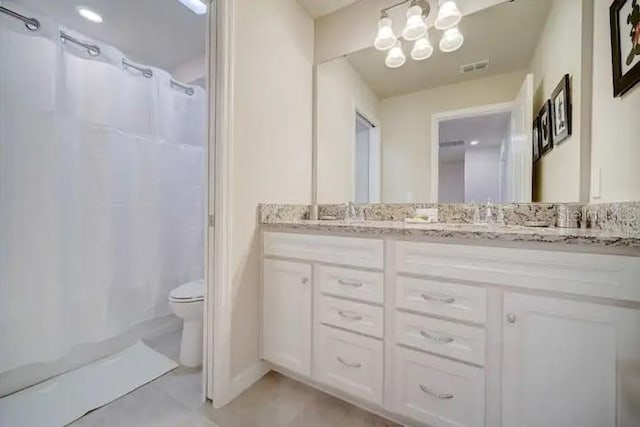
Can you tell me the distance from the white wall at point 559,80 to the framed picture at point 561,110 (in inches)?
0.7

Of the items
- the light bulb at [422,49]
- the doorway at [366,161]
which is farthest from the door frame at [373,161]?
the light bulb at [422,49]

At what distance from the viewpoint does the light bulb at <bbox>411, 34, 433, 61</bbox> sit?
1.62 meters

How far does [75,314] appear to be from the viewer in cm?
161

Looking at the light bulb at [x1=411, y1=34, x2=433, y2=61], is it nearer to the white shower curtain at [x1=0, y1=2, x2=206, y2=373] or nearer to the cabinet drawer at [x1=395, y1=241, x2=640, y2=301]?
the cabinet drawer at [x1=395, y1=241, x2=640, y2=301]

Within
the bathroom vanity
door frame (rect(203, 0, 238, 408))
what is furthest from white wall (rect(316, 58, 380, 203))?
door frame (rect(203, 0, 238, 408))

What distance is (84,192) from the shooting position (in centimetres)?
166

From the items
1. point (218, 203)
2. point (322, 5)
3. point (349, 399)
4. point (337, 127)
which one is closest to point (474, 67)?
point (337, 127)

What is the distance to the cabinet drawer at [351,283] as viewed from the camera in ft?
3.92

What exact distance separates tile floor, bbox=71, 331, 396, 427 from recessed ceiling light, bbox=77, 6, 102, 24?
2315 mm

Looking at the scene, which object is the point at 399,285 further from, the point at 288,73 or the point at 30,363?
the point at 30,363

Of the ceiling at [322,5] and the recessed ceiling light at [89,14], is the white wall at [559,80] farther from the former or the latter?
the recessed ceiling light at [89,14]

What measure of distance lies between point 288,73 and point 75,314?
1952mm

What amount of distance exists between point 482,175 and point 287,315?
1.32 m

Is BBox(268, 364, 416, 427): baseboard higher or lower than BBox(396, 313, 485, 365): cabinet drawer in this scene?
lower
